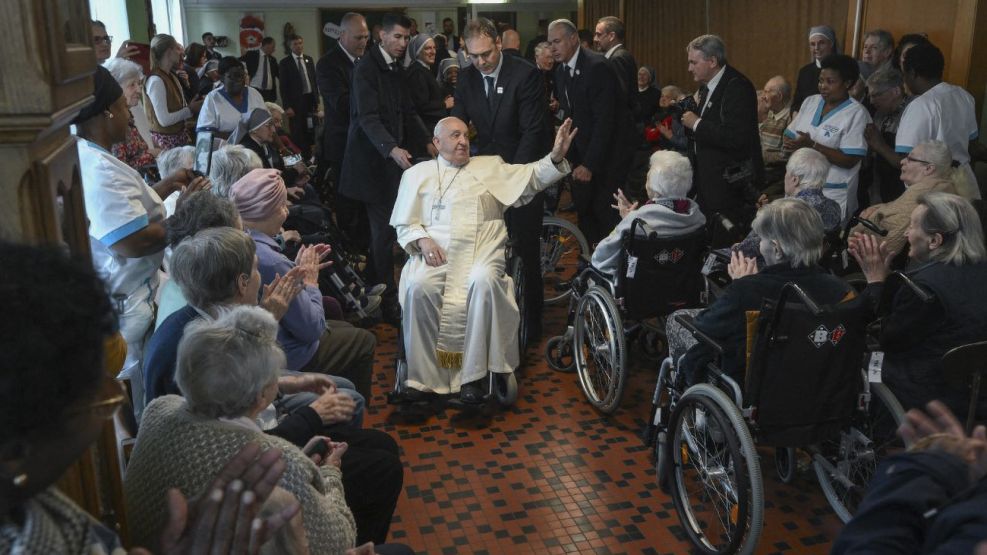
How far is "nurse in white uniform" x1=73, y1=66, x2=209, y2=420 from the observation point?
8.66 ft

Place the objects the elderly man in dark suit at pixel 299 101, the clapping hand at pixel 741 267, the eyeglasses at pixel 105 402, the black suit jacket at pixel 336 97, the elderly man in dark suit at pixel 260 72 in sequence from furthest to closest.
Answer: the elderly man in dark suit at pixel 260 72 → the elderly man in dark suit at pixel 299 101 → the black suit jacket at pixel 336 97 → the clapping hand at pixel 741 267 → the eyeglasses at pixel 105 402

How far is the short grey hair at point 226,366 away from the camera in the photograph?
1636 mm

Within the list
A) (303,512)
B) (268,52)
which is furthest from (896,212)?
(268,52)

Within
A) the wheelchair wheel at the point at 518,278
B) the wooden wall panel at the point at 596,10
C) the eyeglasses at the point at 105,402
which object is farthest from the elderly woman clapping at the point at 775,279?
the wooden wall panel at the point at 596,10

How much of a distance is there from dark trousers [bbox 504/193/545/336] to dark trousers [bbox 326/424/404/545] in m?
2.08

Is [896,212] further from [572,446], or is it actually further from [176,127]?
[176,127]

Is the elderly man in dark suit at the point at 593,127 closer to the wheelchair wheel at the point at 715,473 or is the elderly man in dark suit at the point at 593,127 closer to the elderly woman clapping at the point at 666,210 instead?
the elderly woman clapping at the point at 666,210

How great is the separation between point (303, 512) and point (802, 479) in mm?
2195

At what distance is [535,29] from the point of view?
14.5m

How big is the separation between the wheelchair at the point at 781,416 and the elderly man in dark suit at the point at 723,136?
76.0 inches

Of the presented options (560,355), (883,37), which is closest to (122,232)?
(560,355)

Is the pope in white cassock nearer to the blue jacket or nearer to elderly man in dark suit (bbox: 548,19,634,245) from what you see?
elderly man in dark suit (bbox: 548,19,634,245)

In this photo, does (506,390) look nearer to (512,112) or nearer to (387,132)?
(512,112)

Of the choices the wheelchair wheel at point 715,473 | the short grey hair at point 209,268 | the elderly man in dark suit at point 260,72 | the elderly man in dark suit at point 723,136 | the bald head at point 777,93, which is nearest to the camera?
the short grey hair at point 209,268
